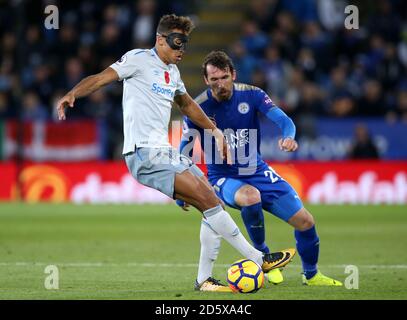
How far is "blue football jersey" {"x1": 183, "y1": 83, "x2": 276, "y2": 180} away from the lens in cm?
937

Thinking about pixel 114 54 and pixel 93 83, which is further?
pixel 114 54

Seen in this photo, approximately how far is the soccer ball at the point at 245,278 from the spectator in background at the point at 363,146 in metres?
11.6

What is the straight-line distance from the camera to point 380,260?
10.9 meters

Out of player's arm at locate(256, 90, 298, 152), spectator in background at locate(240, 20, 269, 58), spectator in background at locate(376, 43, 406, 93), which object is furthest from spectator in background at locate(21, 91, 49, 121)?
player's arm at locate(256, 90, 298, 152)

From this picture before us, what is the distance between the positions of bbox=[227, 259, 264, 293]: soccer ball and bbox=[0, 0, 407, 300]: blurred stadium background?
31.1ft

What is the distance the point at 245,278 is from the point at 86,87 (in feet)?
6.99

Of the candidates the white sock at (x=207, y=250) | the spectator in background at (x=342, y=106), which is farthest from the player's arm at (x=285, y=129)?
the spectator in background at (x=342, y=106)

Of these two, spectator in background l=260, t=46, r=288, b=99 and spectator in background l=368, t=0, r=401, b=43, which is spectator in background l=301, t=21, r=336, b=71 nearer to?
spectator in background l=260, t=46, r=288, b=99

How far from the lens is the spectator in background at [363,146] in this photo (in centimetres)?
1942

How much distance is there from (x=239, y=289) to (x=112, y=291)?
1.11m

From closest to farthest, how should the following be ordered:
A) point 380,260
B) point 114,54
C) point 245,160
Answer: point 245,160, point 380,260, point 114,54

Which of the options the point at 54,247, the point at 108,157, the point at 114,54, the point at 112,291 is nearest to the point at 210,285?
the point at 112,291

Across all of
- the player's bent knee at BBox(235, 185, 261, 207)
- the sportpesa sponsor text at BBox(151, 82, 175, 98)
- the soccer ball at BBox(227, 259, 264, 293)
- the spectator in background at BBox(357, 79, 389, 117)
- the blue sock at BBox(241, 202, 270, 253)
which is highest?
the spectator in background at BBox(357, 79, 389, 117)
